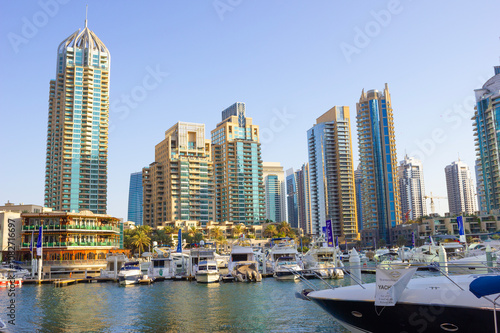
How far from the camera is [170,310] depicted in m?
30.9

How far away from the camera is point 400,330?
15.9 meters

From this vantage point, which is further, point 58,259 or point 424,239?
point 424,239

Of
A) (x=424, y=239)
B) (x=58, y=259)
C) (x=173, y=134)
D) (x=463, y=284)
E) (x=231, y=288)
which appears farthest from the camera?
(x=173, y=134)

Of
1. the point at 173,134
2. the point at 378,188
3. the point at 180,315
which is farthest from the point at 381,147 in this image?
the point at 180,315

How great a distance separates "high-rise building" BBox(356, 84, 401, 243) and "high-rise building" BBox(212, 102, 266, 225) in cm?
4105

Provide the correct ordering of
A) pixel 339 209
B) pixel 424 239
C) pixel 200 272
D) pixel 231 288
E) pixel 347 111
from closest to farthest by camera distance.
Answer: pixel 231 288
pixel 200 272
pixel 424 239
pixel 339 209
pixel 347 111

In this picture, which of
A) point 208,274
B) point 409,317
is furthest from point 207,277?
point 409,317

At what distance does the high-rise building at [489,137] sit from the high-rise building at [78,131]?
12635 cm

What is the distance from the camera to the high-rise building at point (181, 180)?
493ft

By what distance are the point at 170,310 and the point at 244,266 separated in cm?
2233

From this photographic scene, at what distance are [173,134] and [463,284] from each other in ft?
499

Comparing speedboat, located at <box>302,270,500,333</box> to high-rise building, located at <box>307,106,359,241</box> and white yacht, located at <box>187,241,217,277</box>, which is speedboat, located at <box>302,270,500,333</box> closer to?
white yacht, located at <box>187,241,217,277</box>

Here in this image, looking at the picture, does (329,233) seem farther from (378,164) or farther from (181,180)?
(378,164)

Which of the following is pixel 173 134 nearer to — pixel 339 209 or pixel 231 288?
pixel 339 209
